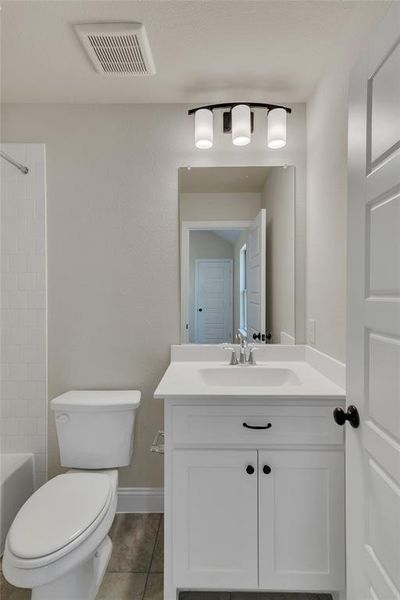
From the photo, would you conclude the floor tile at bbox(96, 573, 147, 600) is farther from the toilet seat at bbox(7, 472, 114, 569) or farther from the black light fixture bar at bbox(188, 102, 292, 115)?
the black light fixture bar at bbox(188, 102, 292, 115)

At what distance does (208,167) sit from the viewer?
80.9 inches

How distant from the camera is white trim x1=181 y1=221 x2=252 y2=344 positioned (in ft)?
6.73

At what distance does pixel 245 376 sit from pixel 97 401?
30.2 inches

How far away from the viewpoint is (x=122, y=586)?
61.7 inches

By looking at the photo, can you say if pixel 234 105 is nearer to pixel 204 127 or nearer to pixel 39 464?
pixel 204 127

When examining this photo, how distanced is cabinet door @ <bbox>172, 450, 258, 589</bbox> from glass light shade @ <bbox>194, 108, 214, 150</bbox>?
1519mm

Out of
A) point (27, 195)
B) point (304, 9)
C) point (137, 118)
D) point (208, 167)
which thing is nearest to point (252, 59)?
point (304, 9)

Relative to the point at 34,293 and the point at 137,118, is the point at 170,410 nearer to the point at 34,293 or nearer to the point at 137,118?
the point at 34,293

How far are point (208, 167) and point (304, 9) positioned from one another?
2.74 ft

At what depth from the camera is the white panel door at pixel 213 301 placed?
204 centimetres

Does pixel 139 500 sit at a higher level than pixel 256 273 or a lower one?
lower

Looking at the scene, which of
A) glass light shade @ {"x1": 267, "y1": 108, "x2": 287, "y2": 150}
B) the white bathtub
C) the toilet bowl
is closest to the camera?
the toilet bowl

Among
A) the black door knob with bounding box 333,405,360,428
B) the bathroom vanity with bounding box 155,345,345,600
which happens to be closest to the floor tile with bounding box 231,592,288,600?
the bathroom vanity with bounding box 155,345,345,600

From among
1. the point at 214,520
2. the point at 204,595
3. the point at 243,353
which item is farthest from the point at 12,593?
the point at 243,353
